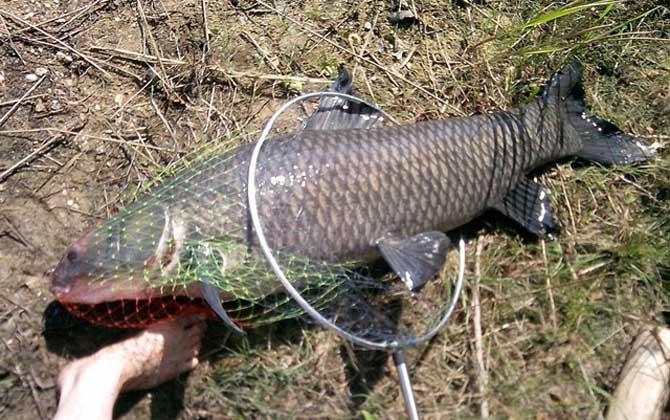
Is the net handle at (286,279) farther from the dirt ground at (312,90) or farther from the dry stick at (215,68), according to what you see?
the dry stick at (215,68)

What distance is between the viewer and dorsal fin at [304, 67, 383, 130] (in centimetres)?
332

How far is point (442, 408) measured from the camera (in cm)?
325

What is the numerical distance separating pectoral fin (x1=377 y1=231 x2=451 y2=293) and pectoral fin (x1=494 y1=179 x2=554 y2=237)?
546 millimetres

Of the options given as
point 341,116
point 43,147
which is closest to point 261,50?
point 341,116

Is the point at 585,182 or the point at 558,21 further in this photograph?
the point at 558,21

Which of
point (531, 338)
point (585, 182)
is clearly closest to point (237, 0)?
point (585, 182)

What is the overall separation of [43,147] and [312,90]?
151 cm

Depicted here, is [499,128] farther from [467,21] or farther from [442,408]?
[442,408]

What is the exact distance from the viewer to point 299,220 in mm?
2898

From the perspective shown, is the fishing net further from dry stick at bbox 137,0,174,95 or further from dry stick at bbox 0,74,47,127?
dry stick at bbox 0,74,47,127

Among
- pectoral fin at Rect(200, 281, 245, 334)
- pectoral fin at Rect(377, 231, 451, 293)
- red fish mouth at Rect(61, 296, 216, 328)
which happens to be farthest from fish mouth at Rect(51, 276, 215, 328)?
pectoral fin at Rect(377, 231, 451, 293)

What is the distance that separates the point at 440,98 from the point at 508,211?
0.83 meters

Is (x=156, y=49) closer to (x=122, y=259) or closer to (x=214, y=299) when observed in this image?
(x=122, y=259)

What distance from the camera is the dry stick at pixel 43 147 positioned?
3.31m
